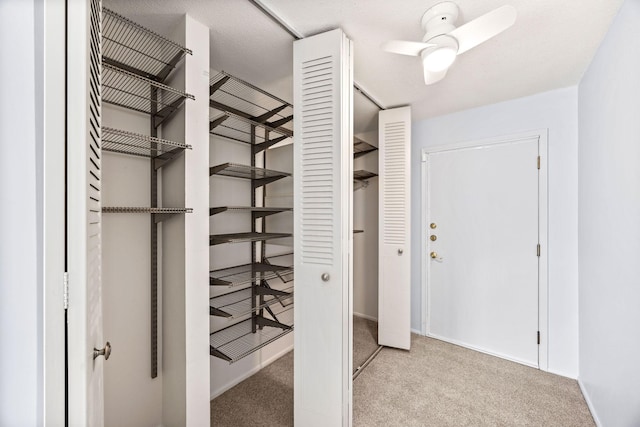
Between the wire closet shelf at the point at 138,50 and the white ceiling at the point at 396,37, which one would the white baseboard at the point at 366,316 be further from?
the wire closet shelf at the point at 138,50

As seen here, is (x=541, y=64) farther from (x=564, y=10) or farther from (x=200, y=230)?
(x=200, y=230)

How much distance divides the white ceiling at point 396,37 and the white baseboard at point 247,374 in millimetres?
2283

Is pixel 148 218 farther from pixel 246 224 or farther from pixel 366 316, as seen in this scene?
pixel 366 316

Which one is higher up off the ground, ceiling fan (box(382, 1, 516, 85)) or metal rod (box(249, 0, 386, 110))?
metal rod (box(249, 0, 386, 110))

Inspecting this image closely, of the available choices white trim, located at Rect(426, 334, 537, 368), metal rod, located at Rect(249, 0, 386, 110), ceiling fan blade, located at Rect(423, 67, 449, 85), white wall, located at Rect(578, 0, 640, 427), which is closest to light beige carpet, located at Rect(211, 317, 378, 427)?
white trim, located at Rect(426, 334, 537, 368)

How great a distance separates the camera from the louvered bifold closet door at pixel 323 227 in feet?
5.00

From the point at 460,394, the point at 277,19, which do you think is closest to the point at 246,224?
the point at 277,19

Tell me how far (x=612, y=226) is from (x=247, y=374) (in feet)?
8.59

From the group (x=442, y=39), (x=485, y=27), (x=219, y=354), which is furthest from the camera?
(x=219, y=354)

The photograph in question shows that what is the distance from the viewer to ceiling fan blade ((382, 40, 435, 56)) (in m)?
1.38

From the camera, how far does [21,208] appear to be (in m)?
0.54

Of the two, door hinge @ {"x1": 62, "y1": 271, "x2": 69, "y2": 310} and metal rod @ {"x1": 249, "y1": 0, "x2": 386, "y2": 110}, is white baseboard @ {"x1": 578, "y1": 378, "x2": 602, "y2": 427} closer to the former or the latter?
door hinge @ {"x1": 62, "y1": 271, "x2": 69, "y2": 310}

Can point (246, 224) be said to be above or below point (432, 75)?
below

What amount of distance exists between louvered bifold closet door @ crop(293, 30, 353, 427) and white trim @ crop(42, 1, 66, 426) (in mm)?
1139
